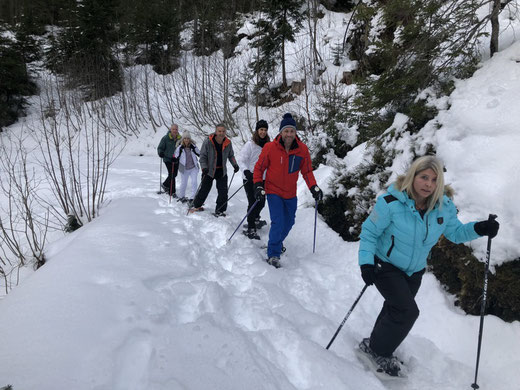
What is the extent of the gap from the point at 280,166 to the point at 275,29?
580 inches

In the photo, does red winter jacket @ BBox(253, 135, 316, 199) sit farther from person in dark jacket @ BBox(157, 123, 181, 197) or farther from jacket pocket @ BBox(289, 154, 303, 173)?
person in dark jacket @ BBox(157, 123, 181, 197)

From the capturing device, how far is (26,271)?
15.5ft

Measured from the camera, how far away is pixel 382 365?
8.26ft

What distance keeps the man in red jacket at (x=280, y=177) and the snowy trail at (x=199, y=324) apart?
0.53 metres

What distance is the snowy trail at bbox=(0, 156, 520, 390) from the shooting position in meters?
1.98

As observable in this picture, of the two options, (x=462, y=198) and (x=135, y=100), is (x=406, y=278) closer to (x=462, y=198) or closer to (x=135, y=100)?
(x=462, y=198)

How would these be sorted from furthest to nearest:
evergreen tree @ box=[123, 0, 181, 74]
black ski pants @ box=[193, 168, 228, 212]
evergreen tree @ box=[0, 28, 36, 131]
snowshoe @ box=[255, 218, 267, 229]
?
evergreen tree @ box=[123, 0, 181, 74] → evergreen tree @ box=[0, 28, 36, 131] → black ski pants @ box=[193, 168, 228, 212] → snowshoe @ box=[255, 218, 267, 229]

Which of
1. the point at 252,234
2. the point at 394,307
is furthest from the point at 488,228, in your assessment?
the point at 252,234

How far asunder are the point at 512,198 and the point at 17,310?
4815 mm

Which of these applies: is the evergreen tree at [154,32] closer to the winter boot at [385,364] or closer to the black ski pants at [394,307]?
the black ski pants at [394,307]

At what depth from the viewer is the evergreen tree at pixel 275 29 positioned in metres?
15.3

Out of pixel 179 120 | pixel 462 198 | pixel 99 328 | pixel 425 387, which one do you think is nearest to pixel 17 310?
pixel 99 328

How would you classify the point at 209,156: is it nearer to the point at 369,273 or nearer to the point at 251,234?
the point at 251,234

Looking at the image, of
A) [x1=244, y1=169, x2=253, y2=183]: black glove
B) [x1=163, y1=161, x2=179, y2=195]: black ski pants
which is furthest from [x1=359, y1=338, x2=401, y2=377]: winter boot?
[x1=163, y1=161, x2=179, y2=195]: black ski pants
